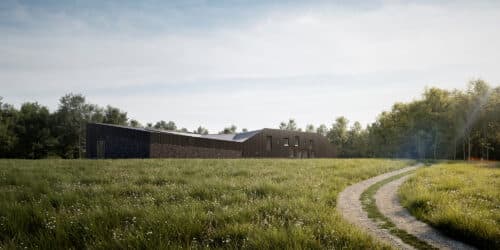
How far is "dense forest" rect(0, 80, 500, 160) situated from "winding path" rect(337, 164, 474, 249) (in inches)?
1683

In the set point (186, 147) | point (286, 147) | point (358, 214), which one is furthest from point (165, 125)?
point (358, 214)

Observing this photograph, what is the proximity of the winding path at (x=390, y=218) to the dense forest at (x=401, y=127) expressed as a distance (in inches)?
1683

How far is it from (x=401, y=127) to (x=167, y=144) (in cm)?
5107

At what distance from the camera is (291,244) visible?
20.0 ft

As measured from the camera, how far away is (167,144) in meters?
47.9

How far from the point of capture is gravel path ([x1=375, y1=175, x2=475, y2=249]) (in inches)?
286

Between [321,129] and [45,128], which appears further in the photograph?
[321,129]

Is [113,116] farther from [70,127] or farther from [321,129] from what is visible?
[321,129]

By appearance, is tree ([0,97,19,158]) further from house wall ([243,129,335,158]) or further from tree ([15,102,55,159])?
house wall ([243,129,335,158])

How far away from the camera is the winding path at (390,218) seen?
7298mm

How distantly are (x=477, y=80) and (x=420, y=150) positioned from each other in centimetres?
1863

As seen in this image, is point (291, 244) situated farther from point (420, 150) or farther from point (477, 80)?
point (420, 150)

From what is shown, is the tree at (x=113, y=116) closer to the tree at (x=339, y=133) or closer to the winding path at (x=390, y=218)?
the tree at (x=339, y=133)

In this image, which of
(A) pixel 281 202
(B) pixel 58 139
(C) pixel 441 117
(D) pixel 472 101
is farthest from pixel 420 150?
(B) pixel 58 139
